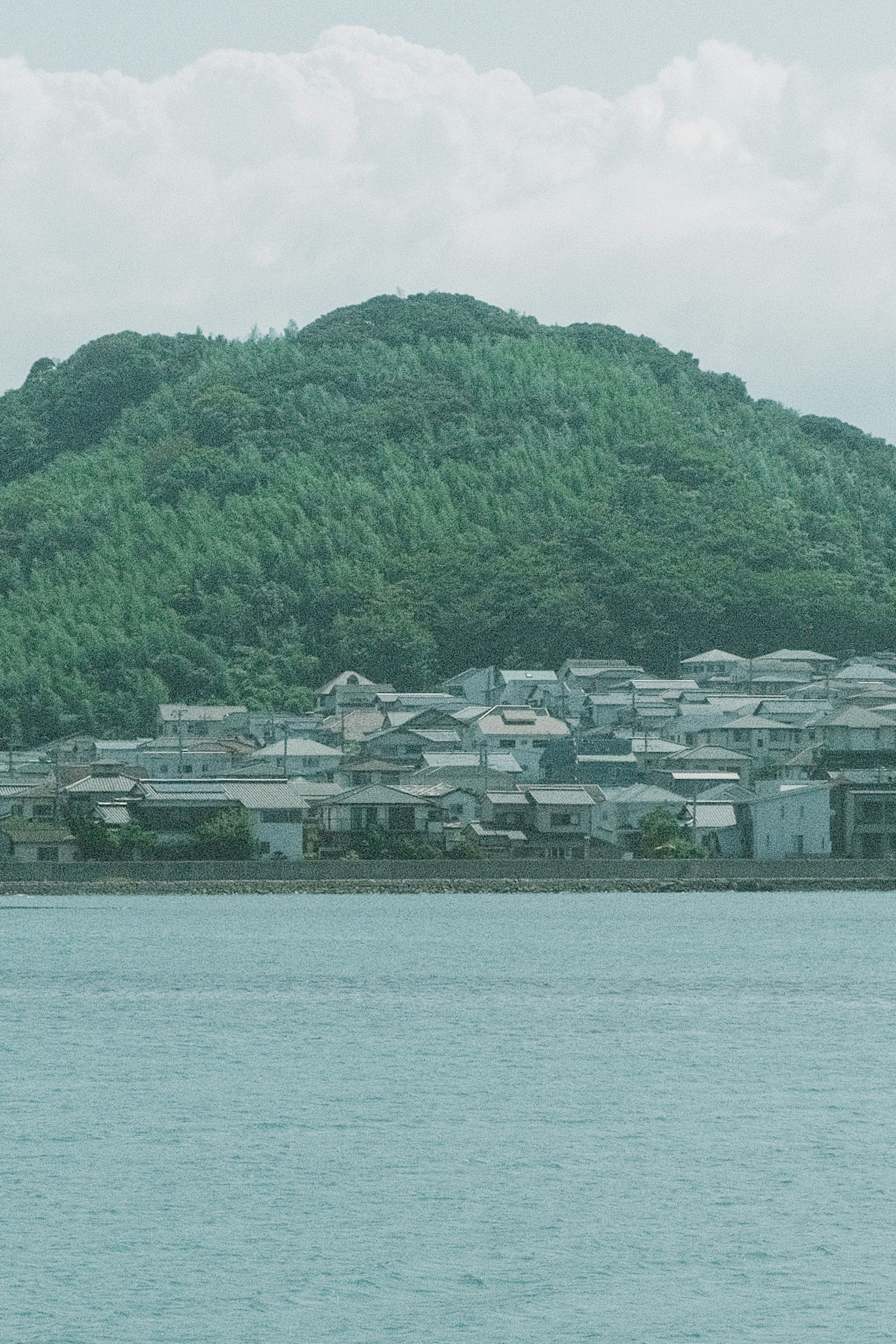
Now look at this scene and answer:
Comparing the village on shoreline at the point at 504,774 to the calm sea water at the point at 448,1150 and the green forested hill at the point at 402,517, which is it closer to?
the green forested hill at the point at 402,517

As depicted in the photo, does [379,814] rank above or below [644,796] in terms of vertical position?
below

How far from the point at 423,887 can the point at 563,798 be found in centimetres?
694

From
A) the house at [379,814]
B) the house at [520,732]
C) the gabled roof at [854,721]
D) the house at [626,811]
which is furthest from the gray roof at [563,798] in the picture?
the gabled roof at [854,721]

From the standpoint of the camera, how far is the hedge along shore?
4741 centimetres

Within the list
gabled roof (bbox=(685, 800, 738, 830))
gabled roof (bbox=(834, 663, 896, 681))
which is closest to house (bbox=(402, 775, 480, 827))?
gabled roof (bbox=(685, 800, 738, 830))

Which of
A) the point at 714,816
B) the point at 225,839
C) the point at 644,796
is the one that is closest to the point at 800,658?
the point at 644,796

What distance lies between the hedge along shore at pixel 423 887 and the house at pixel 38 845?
3.06ft

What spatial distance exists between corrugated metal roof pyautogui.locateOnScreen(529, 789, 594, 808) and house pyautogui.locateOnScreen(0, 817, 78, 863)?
37.5 ft

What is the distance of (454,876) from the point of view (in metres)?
48.5

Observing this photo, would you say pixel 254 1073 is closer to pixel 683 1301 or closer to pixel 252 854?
pixel 683 1301

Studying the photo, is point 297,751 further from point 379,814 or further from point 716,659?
point 716,659

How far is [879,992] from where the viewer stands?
104 feet

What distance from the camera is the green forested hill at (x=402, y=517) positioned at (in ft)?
271

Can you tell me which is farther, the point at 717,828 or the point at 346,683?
the point at 346,683
